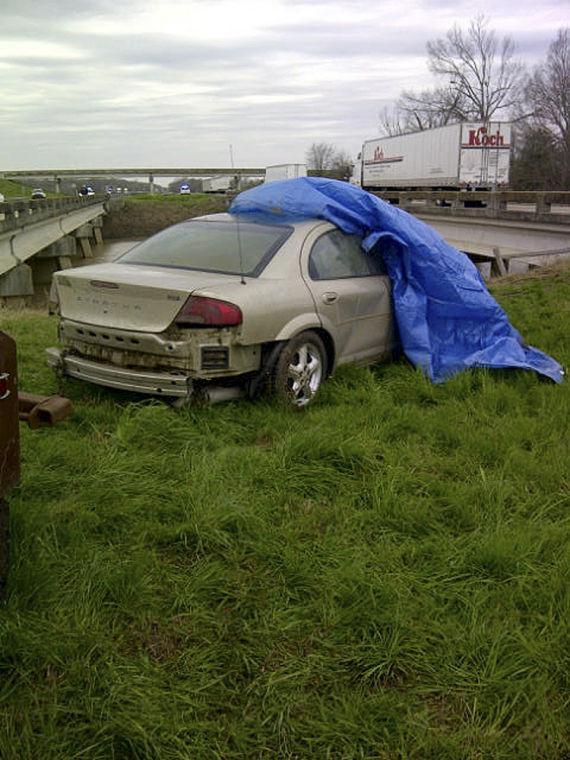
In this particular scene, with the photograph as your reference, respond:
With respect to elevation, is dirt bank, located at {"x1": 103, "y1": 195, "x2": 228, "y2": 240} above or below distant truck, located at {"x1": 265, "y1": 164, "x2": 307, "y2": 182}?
below

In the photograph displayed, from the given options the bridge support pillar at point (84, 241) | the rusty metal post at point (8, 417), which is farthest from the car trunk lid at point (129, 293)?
the bridge support pillar at point (84, 241)

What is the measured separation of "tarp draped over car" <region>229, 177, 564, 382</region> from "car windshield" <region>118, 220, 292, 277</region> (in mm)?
386

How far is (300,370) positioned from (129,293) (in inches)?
51.9

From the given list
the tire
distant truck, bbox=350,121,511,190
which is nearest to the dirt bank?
distant truck, bbox=350,121,511,190

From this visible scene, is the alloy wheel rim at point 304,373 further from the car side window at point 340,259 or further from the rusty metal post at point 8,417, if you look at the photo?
the rusty metal post at point 8,417

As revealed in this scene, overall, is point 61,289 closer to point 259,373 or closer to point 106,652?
point 259,373

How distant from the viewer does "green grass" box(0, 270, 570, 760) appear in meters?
2.22

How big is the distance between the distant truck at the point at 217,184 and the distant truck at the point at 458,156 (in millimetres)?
44909

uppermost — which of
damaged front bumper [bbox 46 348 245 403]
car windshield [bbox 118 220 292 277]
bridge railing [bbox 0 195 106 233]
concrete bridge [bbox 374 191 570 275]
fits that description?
car windshield [bbox 118 220 292 277]

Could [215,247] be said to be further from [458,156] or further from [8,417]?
[458,156]

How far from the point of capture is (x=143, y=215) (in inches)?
2356

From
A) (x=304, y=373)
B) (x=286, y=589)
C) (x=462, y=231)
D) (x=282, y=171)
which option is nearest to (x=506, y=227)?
(x=462, y=231)

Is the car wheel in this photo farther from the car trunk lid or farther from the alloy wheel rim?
the car trunk lid

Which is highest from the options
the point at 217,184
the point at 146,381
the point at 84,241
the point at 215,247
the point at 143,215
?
the point at 215,247
